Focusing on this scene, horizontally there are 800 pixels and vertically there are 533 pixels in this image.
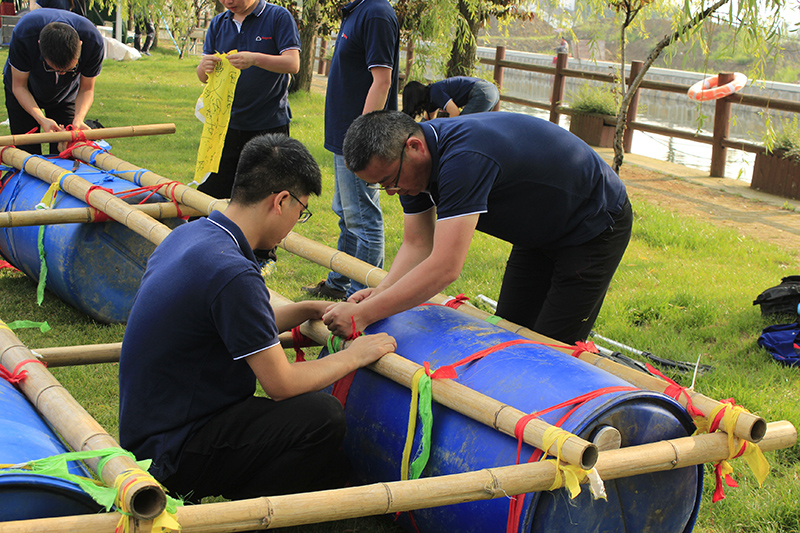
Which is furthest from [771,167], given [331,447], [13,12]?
[13,12]

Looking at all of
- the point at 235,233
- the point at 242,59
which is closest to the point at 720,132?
the point at 242,59

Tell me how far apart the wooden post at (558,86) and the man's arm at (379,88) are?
10.4 m

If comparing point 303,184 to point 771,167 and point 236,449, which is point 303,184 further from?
point 771,167

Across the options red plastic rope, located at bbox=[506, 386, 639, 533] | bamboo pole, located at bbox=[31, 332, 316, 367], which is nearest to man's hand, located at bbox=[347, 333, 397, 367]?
bamboo pole, located at bbox=[31, 332, 316, 367]

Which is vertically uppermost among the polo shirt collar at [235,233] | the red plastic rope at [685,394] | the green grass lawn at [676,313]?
the polo shirt collar at [235,233]

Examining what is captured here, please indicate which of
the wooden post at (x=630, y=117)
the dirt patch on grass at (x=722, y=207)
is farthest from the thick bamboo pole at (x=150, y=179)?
the wooden post at (x=630, y=117)

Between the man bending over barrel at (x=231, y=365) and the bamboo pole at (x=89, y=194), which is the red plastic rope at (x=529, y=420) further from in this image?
the bamboo pole at (x=89, y=194)

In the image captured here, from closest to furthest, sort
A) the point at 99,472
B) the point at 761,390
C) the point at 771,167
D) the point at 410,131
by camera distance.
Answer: the point at 99,472, the point at 410,131, the point at 761,390, the point at 771,167

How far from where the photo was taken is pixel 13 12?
25.8 meters

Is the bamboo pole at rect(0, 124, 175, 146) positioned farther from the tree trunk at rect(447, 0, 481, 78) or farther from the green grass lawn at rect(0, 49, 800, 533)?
the tree trunk at rect(447, 0, 481, 78)

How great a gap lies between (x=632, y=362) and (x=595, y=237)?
108cm

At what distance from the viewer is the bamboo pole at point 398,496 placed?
182cm

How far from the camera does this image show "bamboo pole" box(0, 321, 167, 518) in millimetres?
1791

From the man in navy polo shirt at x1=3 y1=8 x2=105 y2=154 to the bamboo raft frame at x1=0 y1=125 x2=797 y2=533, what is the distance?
3.74 m
